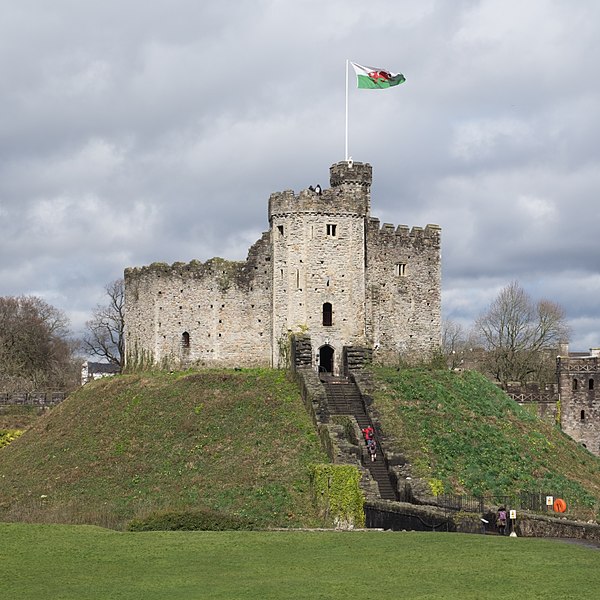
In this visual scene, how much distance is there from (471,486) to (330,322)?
13559 mm

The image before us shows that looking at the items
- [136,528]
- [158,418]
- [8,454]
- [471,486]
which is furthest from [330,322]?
[136,528]

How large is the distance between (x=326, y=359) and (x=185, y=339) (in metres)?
7.99

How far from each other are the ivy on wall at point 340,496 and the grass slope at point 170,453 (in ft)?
2.10

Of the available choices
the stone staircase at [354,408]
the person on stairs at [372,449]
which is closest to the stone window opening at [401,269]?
the stone staircase at [354,408]

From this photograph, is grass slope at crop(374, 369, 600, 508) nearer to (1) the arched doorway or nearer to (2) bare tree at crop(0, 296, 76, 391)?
(1) the arched doorway

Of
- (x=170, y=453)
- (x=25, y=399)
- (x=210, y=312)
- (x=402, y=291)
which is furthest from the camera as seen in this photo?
(x=25, y=399)

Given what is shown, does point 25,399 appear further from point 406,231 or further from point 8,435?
point 406,231

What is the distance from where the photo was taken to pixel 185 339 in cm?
5634

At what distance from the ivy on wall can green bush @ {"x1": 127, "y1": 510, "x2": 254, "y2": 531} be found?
5.28 metres

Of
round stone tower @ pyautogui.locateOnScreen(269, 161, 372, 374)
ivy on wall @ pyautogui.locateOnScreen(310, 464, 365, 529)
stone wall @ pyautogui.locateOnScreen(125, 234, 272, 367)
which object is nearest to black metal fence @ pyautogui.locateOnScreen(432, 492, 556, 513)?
ivy on wall @ pyautogui.locateOnScreen(310, 464, 365, 529)

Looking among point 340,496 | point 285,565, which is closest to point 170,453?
point 340,496

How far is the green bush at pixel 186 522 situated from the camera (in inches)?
1329

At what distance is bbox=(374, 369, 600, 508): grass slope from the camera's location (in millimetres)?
43594

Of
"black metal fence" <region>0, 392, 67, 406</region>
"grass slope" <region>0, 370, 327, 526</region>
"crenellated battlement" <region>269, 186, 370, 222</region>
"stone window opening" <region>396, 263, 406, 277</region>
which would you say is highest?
"crenellated battlement" <region>269, 186, 370, 222</region>
